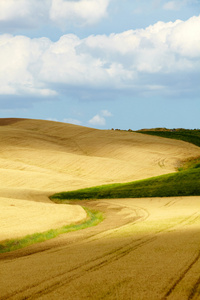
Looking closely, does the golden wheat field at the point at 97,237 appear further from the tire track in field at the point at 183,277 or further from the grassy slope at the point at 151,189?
the grassy slope at the point at 151,189

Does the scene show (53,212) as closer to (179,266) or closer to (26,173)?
(179,266)

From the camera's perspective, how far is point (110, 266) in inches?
327

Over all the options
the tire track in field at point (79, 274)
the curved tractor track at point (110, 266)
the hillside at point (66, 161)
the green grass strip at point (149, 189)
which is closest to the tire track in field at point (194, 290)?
the curved tractor track at point (110, 266)

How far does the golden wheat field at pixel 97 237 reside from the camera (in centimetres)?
673

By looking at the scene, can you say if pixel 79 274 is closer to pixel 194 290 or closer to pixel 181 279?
pixel 181 279

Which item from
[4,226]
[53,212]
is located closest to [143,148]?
[53,212]

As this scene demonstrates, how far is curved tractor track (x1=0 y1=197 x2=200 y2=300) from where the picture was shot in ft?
21.1

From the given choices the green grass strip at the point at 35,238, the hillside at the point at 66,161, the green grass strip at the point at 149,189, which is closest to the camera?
the green grass strip at the point at 35,238

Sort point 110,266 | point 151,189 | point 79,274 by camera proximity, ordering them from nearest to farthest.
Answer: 1. point 79,274
2. point 110,266
3. point 151,189

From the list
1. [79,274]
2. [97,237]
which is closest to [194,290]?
[79,274]

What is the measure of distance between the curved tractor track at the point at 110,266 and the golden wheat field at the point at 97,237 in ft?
0.05

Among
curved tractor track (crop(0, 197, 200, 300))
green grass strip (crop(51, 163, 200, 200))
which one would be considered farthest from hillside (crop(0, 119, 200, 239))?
curved tractor track (crop(0, 197, 200, 300))

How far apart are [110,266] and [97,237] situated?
5209mm

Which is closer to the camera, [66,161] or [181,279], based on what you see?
[181,279]
